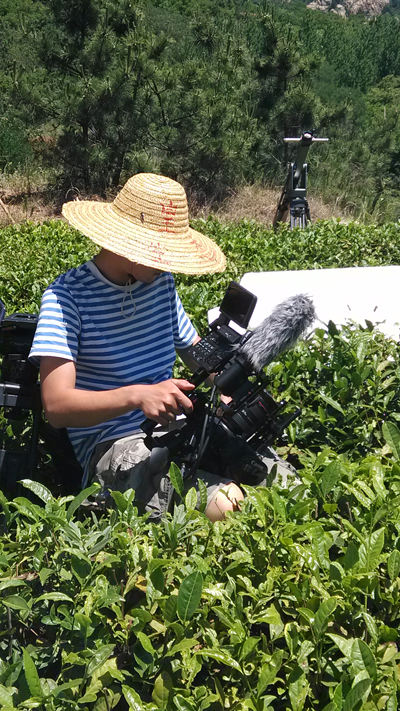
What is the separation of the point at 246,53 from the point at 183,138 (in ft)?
9.54

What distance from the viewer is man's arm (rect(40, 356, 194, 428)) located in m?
2.15

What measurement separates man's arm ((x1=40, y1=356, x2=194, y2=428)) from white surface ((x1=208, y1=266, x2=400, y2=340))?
4.26 ft

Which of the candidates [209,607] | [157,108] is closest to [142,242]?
[209,607]

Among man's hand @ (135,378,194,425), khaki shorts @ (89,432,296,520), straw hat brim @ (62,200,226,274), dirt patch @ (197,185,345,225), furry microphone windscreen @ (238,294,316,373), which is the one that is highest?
straw hat brim @ (62,200,226,274)

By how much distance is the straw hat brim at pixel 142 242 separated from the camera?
2.31m

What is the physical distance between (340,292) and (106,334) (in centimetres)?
180

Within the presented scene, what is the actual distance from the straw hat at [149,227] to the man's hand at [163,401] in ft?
1.34

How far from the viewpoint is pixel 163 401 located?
7.00 ft

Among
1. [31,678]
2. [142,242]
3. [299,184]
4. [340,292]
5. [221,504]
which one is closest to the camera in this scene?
[31,678]

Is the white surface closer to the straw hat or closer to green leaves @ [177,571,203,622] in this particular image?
the straw hat

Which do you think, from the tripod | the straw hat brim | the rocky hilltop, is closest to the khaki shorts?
the straw hat brim

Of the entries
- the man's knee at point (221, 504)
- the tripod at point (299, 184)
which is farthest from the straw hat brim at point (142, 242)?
the tripod at point (299, 184)

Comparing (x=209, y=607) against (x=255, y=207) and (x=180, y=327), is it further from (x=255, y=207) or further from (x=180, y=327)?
(x=255, y=207)

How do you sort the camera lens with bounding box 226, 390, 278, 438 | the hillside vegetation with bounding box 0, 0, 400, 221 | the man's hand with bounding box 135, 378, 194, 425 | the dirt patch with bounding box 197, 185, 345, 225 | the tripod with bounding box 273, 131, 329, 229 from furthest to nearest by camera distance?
the dirt patch with bounding box 197, 185, 345, 225
the hillside vegetation with bounding box 0, 0, 400, 221
the tripod with bounding box 273, 131, 329, 229
the camera lens with bounding box 226, 390, 278, 438
the man's hand with bounding box 135, 378, 194, 425
